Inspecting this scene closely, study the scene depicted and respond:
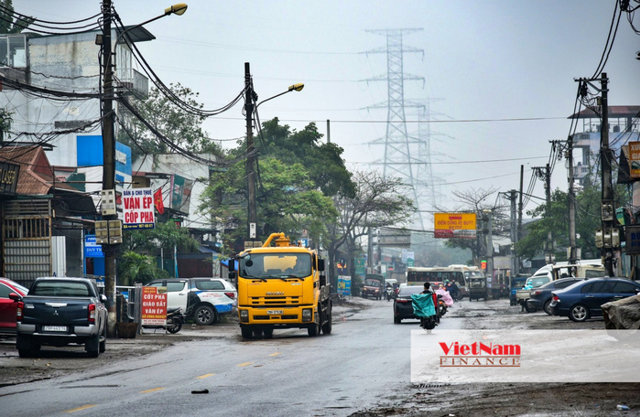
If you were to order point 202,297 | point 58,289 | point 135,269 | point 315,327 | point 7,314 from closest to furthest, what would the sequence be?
point 58,289
point 7,314
point 315,327
point 202,297
point 135,269

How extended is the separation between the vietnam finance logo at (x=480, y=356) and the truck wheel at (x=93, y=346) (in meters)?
7.59

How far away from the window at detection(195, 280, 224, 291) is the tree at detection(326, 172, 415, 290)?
44054mm

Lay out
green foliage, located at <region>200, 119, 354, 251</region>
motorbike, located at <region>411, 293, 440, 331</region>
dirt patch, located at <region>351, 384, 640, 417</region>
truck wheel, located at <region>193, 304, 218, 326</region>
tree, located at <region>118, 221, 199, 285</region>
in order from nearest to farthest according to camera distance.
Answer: dirt patch, located at <region>351, 384, 640, 417</region>, motorbike, located at <region>411, 293, 440, 331</region>, truck wheel, located at <region>193, 304, 218, 326</region>, tree, located at <region>118, 221, 199, 285</region>, green foliage, located at <region>200, 119, 354, 251</region>

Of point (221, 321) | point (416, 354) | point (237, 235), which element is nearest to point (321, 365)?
point (416, 354)

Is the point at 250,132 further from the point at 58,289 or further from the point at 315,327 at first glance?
the point at 58,289

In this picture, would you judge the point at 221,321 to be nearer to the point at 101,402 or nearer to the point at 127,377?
the point at 127,377

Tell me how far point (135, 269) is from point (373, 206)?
141 ft

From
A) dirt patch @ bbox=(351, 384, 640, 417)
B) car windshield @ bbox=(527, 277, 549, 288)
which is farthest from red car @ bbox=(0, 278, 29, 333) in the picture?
car windshield @ bbox=(527, 277, 549, 288)

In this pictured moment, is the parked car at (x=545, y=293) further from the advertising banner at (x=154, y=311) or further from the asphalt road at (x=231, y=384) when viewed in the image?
the asphalt road at (x=231, y=384)

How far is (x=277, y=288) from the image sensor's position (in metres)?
26.7

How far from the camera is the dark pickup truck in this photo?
20.3 metres

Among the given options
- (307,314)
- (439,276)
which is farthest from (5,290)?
(439,276)

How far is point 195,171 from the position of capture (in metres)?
67.4

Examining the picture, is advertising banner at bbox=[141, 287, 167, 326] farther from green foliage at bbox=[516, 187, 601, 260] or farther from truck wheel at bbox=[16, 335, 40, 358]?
green foliage at bbox=[516, 187, 601, 260]
